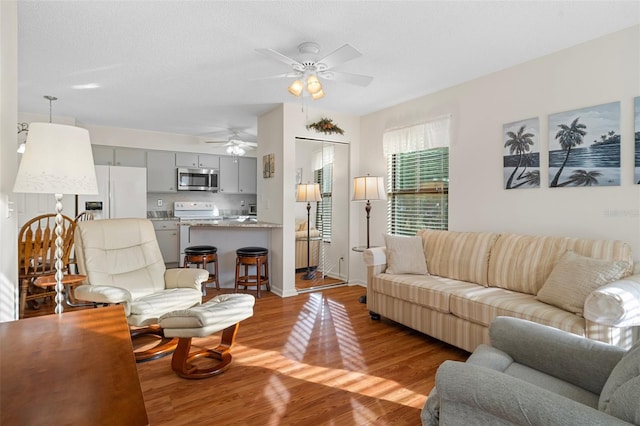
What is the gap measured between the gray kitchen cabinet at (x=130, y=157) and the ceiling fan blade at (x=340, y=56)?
Result: 4677mm

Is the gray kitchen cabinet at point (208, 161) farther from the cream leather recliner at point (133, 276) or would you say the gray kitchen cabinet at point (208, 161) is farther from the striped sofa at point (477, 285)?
the striped sofa at point (477, 285)

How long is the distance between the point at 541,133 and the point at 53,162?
3.52 meters

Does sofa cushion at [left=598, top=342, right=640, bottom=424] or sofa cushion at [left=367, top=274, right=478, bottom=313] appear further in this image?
sofa cushion at [left=367, top=274, right=478, bottom=313]

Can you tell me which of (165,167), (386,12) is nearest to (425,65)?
(386,12)

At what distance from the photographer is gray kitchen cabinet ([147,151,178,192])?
247 inches

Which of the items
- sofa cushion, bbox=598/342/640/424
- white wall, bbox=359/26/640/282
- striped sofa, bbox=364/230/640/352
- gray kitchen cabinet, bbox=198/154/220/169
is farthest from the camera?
gray kitchen cabinet, bbox=198/154/220/169

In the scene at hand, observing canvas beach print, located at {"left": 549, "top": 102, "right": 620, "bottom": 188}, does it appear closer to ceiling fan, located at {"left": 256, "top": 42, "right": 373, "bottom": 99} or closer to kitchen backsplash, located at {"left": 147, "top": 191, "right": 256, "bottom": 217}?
ceiling fan, located at {"left": 256, "top": 42, "right": 373, "bottom": 99}

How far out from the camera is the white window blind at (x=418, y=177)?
12.9 ft

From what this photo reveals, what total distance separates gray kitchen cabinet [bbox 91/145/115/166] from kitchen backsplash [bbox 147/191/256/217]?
3.11ft

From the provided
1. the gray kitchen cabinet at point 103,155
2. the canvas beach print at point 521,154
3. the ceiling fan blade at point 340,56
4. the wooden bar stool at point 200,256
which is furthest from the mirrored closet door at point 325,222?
the gray kitchen cabinet at point 103,155

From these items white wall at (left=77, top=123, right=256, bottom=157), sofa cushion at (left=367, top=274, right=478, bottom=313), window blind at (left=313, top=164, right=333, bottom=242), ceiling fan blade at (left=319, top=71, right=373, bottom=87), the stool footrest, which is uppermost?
white wall at (left=77, top=123, right=256, bottom=157)

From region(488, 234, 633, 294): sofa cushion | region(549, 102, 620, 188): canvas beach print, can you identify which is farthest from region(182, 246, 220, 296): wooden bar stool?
region(549, 102, 620, 188): canvas beach print

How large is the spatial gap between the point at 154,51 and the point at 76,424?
3006 mm

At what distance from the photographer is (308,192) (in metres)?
4.70
